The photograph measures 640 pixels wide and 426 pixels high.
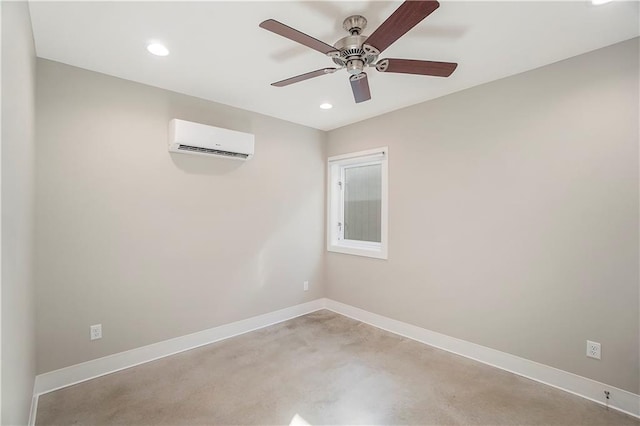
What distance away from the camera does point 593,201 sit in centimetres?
218

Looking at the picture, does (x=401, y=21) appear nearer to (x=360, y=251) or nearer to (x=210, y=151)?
(x=210, y=151)

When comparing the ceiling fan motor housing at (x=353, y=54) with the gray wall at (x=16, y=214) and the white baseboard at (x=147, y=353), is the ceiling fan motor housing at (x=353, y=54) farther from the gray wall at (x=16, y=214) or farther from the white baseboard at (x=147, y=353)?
the white baseboard at (x=147, y=353)

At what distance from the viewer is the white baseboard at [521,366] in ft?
6.77

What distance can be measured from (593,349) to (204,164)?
12.1 ft

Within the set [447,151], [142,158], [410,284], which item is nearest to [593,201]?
[447,151]

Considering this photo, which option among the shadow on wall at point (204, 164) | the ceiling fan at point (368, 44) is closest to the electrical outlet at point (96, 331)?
the shadow on wall at point (204, 164)

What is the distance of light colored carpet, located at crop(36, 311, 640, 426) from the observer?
1979 mm

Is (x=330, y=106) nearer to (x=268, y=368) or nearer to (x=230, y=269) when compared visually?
(x=230, y=269)

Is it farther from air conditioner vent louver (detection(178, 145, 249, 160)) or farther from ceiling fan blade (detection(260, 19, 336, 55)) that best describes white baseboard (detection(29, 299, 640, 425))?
ceiling fan blade (detection(260, 19, 336, 55))

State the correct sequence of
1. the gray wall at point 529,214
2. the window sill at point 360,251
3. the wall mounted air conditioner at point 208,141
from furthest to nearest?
the window sill at point 360,251, the wall mounted air conditioner at point 208,141, the gray wall at point 529,214

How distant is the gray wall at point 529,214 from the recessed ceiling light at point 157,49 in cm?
240

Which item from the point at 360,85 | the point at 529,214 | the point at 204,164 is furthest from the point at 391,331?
the point at 204,164

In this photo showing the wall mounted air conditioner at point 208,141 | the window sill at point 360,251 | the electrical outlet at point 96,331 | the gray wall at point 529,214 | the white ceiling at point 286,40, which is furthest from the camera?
the window sill at point 360,251

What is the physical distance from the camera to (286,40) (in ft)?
6.70
